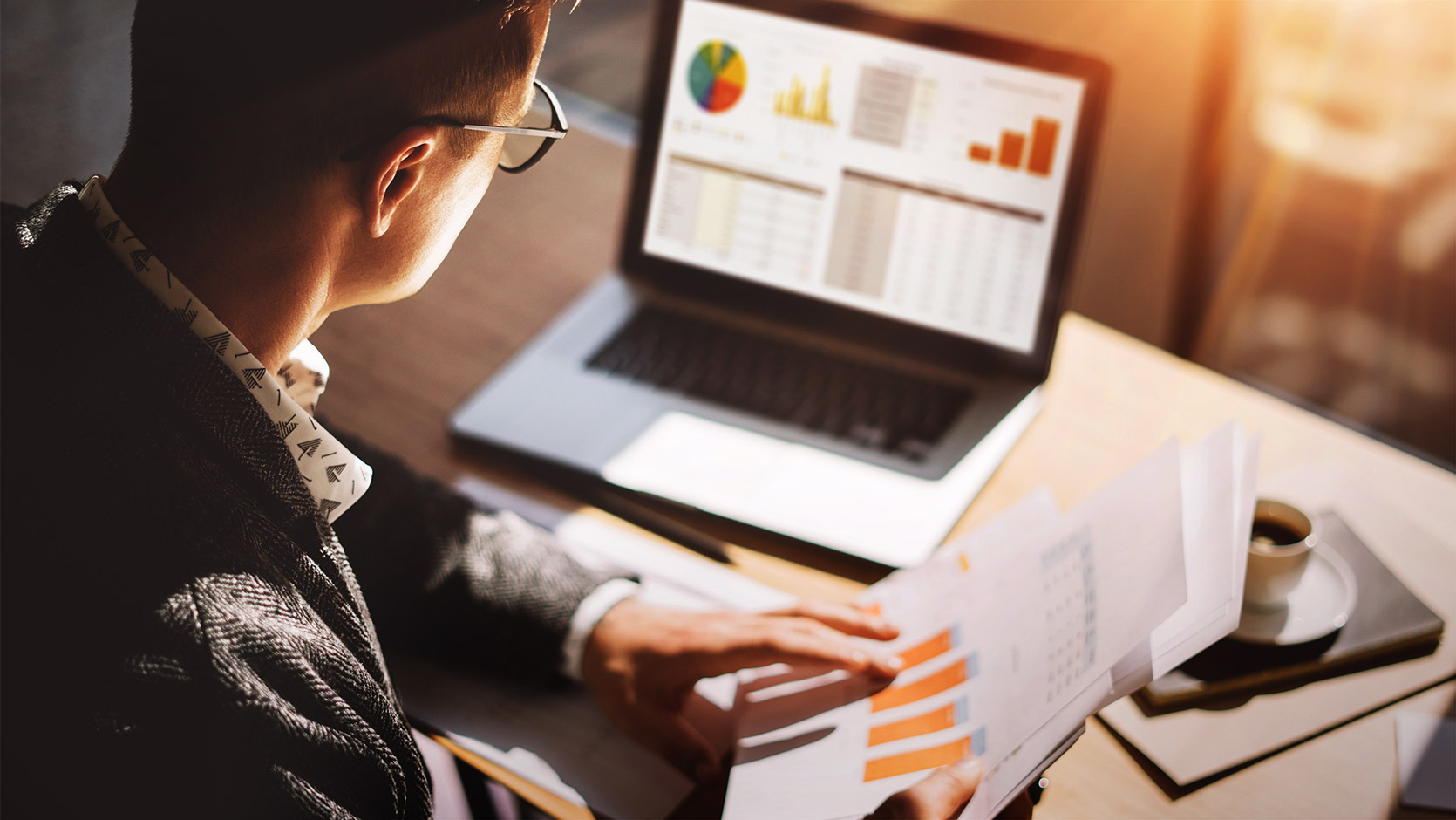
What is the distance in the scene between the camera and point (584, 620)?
0.75m

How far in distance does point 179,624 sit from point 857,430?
0.66m

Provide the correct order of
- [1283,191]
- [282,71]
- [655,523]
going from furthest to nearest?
[1283,191] < [655,523] < [282,71]

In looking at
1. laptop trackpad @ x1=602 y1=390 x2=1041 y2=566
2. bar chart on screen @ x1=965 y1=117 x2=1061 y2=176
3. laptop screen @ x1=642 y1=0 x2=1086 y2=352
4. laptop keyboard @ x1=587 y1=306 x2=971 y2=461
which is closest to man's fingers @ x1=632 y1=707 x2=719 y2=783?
laptop trackpad @ x1=602 y1=390 x2=1041 y2=566

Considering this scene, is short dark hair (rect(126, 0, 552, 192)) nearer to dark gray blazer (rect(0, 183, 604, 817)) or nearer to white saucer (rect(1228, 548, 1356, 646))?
dark gray blazer (rect(0, 183, 604, 817))

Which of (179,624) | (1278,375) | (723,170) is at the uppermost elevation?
(723,170)

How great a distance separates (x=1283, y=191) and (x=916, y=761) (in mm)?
1994

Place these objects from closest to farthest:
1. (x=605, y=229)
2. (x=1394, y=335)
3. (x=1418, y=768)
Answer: (x=1418, y=768) → (x=605, y=229) → (x=1394, y=335)

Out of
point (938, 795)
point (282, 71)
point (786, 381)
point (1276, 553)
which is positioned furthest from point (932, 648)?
point (282, 71)

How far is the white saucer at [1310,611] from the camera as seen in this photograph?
0.74m

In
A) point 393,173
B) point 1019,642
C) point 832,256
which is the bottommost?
point 1019,642

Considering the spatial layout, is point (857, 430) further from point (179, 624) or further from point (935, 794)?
point (179, 624)

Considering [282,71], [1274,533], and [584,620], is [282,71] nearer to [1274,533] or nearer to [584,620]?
[584,620]

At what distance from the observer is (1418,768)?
692 millimetres

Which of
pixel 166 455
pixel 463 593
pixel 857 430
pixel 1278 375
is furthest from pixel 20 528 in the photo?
pixel 1278 375
